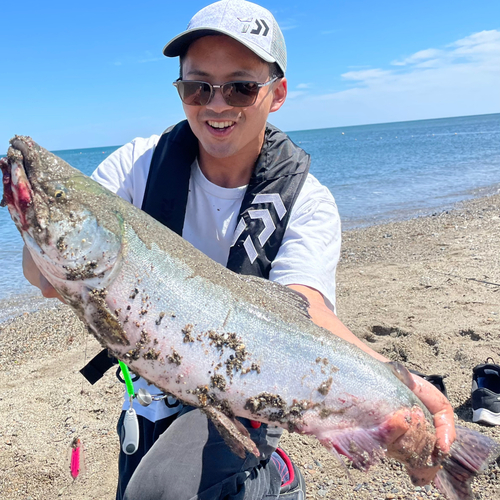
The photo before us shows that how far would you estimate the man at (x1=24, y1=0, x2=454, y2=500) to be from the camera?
2.74 metres

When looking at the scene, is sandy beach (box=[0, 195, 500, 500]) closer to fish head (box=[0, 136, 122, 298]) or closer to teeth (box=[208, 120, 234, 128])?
fish head (box=[0, 136, 122, 298])

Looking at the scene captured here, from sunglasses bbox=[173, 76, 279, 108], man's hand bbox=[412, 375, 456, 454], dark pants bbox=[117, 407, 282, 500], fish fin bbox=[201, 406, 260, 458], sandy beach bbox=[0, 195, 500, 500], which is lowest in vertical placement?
sandy beach bbox=[0, 195, 500, 500]

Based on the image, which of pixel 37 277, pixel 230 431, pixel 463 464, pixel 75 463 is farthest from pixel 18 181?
pixel 463 464

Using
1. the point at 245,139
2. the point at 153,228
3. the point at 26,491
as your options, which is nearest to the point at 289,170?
the point at 245,139

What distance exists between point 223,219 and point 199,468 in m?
1.73

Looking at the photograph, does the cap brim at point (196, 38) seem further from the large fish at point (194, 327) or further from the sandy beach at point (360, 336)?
the sandy beach at point (360, 336)

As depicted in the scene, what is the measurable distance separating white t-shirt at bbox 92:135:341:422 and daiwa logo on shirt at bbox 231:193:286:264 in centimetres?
12

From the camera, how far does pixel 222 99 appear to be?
10.4ft

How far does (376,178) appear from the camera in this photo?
93.6 ft

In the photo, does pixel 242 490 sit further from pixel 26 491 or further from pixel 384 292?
pixel 384 292

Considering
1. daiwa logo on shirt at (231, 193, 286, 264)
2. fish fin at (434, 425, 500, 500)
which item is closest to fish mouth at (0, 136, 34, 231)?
daiwa logo on shirt at (231, 193, 286, 264)

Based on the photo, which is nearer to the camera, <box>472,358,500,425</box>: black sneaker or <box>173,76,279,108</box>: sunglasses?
<box>173,76,279,108</box>: sunglasses

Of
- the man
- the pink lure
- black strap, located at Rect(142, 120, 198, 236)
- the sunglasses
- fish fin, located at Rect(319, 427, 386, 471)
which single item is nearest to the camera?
fish fin, located at Rect(319, 427, 386, 471)

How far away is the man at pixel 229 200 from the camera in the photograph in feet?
9.00
